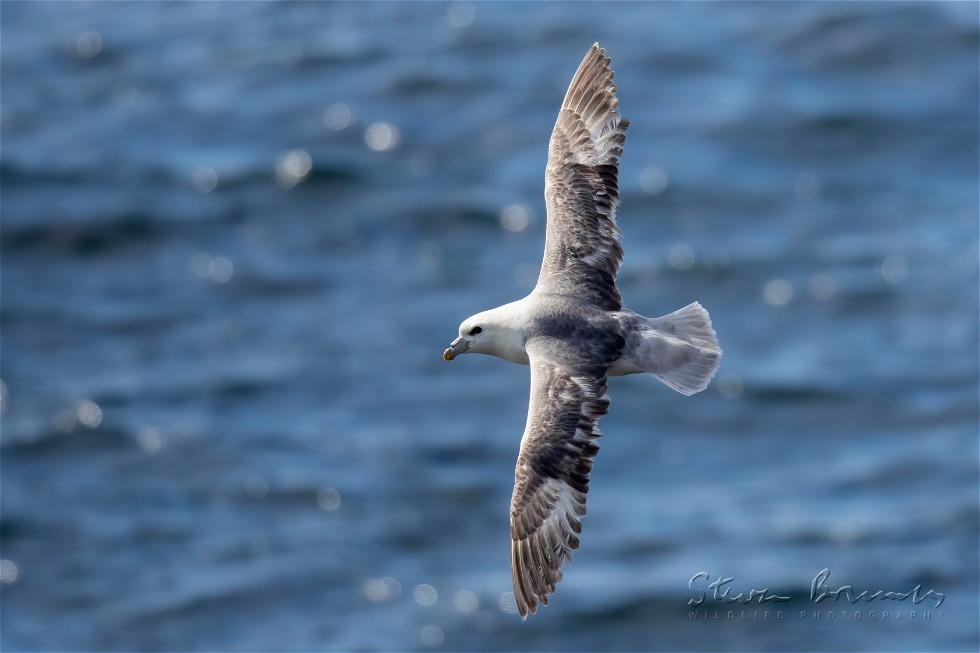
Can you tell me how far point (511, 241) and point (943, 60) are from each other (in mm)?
13665

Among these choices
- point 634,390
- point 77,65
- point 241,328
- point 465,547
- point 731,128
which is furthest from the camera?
point 77,65

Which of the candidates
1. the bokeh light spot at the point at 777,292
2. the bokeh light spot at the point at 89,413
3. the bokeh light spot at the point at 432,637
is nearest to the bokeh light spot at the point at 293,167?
the bokeh light spot at the point at 89,413

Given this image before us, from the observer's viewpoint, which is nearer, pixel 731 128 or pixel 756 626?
pixel 756 626

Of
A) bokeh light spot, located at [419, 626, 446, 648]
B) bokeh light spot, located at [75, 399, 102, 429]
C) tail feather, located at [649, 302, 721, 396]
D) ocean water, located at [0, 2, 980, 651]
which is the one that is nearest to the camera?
tail feather, located at [649, 302, 721, 396]

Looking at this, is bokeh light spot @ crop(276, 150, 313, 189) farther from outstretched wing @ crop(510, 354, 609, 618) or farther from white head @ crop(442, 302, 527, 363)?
outstretched wing @ crop(510, 354, 609, 618)

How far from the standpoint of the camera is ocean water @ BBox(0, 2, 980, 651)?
1154 inches

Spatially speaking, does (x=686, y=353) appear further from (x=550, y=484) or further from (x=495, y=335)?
(x=550, y=484)

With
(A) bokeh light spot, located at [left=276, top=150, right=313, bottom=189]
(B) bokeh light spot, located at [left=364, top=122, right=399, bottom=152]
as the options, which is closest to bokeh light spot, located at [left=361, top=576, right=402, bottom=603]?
(A) bokeh light spot, located at [left=276, top=150, right=313, bottom=189]

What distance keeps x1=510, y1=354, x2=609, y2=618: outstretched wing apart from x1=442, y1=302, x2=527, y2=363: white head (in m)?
0.78

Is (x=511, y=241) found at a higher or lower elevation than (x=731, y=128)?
lower

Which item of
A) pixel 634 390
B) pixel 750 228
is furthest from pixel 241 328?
pixel 750 228

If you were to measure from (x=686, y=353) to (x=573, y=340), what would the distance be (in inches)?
31.6

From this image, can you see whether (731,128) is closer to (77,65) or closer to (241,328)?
(241,328)

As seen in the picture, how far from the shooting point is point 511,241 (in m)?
35.8
